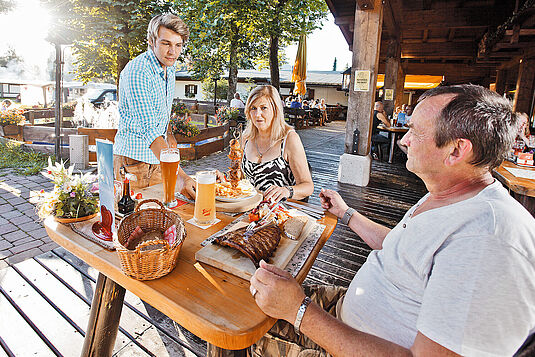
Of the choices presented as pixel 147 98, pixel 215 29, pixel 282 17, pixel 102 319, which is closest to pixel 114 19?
pixel 215 29

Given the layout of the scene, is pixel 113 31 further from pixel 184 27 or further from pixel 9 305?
pixel 9 305

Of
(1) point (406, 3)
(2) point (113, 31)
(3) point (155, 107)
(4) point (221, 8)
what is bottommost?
(3) point (155, 107)

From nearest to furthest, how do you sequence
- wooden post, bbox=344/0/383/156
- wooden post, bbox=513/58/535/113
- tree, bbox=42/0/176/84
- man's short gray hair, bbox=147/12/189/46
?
man's short gray hair, bbox=147/12/189/46
wooden post, bbox=344/0/383/156
tree, bbox=42/0/176/84
wooden post, bbox=513/58/535/113

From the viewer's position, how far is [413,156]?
1.13 m

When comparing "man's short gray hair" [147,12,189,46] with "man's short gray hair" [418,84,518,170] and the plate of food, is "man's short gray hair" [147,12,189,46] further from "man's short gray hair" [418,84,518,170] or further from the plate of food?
"man's short gray hair" [418,84,518,170]

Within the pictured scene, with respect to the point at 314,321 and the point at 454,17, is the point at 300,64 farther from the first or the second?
the point at 314,321

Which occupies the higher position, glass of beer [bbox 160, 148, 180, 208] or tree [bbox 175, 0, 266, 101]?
tree [bbox 175, 0, 266, 101]

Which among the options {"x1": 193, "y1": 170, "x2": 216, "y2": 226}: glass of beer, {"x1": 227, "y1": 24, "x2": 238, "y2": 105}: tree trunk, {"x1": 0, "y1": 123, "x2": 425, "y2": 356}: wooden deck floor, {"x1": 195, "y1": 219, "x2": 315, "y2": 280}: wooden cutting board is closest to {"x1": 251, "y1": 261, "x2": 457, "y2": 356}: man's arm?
{"x1": 195, "y1": 219, "x2": 315, "y2": 280}: wooden cutting board

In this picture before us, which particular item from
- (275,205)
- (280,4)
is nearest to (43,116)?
(280,4)

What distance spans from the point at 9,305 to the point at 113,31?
23.5 ft

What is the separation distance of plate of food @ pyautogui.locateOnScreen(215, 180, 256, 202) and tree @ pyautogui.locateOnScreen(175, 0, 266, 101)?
881 centimetres

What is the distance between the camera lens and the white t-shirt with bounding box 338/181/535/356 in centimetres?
73

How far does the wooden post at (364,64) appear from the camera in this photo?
5496mm

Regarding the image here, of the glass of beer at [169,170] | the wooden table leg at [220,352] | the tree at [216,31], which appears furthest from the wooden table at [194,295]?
the tree at [216,31]
